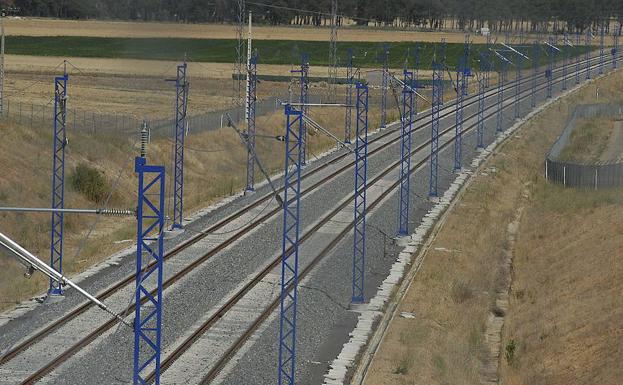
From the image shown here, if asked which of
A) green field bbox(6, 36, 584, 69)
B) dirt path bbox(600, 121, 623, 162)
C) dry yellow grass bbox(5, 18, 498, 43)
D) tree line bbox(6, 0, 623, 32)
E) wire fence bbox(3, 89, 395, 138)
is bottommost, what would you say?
dirt path bbox(600, 121, 623, 162)

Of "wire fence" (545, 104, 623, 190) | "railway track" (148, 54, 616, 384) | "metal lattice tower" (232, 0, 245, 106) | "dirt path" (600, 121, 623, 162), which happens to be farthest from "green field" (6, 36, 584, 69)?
"wire fence" (545, 104, 623, 190)

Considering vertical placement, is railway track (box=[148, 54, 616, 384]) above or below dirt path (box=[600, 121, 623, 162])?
below

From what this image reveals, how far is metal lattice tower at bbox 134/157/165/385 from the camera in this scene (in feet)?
57.9

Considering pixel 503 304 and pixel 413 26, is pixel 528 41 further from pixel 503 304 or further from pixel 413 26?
pixel 503 304

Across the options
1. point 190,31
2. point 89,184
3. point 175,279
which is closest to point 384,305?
point 175,279

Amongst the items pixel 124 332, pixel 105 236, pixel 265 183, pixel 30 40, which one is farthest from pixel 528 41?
pixel 124 332

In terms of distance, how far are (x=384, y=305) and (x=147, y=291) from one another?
23.0 feet

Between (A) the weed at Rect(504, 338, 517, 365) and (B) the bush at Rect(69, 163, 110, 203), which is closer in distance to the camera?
(A) the weed at Rect(504, 338, 517, 365)

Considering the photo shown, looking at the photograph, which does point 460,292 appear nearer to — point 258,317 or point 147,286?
point 258,317

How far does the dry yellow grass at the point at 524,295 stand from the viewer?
86.5 feet

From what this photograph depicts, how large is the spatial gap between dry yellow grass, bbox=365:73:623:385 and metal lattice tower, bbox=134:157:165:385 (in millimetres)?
4816

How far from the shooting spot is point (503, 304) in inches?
1339

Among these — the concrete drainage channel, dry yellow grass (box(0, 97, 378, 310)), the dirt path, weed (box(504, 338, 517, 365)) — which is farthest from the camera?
the dirt path

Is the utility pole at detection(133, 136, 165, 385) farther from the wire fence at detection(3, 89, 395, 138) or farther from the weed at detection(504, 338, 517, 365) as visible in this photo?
the wire fence at detection(3, 89, 395, 138)
